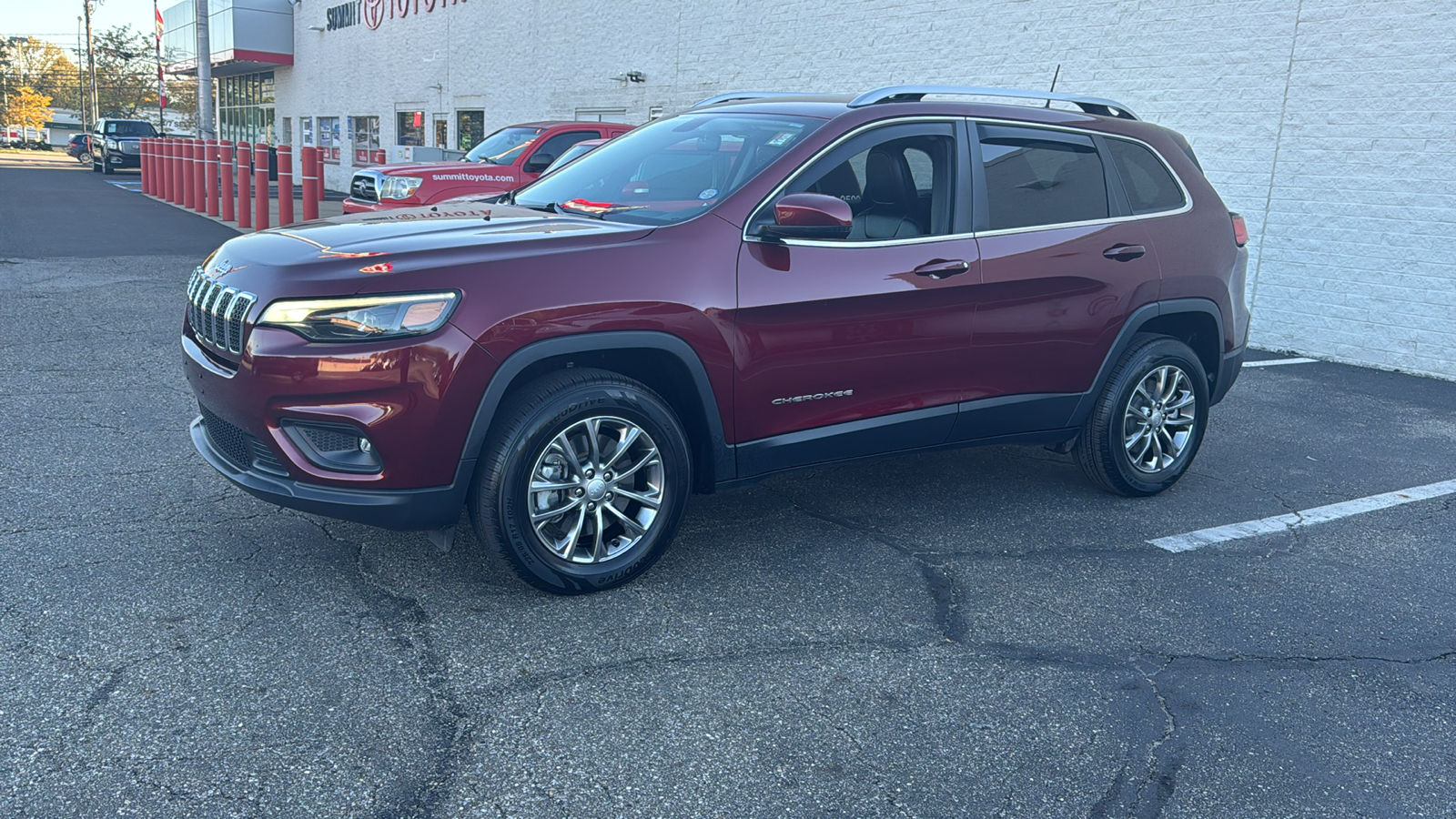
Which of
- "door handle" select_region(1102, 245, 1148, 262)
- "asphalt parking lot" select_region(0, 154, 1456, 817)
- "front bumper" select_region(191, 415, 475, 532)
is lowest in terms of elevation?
"asphalt parking lot" select_region(0, 154, 1456, 817)

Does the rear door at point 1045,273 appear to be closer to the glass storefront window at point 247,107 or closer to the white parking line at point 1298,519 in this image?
the white parking line at point 1298,519

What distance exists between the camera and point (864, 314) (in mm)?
4332

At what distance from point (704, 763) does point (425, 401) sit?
1.39 meters

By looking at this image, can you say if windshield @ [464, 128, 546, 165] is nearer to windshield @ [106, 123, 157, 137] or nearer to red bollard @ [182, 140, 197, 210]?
red bollard @ [182, 140, 197, 210]

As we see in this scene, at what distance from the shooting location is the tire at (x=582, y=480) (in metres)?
3.73

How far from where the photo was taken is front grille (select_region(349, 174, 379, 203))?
505 inches

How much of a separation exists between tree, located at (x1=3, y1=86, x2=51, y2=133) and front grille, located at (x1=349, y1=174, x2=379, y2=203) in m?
85.5

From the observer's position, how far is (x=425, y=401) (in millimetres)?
3533

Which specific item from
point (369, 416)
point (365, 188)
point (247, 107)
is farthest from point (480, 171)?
point (247, 107)

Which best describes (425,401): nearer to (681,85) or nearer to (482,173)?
(482,173)

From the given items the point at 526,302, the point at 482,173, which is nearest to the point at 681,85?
the point at 482,173

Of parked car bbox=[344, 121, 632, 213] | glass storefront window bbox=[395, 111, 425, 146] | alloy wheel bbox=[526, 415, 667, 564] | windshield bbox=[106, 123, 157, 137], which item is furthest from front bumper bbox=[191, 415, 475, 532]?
windshield bbox=[106, 123, 157, 137]

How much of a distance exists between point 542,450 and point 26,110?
99.6 m

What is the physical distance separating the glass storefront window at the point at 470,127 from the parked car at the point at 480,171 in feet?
37.7
